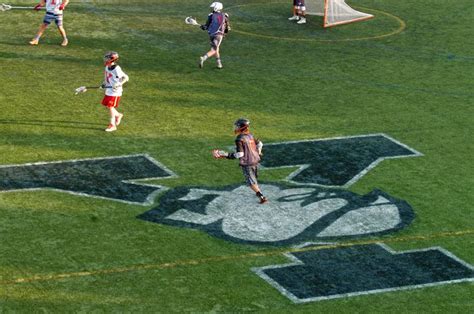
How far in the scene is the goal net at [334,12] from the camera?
37281 mm

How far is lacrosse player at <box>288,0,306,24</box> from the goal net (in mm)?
599

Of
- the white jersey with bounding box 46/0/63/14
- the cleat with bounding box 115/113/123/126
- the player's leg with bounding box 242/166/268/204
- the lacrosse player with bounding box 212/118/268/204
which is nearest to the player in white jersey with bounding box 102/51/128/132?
the cleat with bounding box 115/113/123/126

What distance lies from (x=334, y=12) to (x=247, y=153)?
17.5m

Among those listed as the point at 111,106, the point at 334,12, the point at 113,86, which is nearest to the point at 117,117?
the point at 111,106

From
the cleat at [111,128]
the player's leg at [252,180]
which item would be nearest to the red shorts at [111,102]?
the cleat at [111,128]

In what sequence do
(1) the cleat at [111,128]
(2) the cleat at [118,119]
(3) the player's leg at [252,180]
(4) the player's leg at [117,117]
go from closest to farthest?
1. (3) the player's leg at [252,180]
2. (1) the cleat at [111,128]
3. (4) the player's leg at [117,117]
4. (2) the cleat at [118,119]

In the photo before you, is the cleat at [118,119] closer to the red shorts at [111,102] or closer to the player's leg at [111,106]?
the player's leg at [111,106]

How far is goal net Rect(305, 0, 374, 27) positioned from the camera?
37281mm

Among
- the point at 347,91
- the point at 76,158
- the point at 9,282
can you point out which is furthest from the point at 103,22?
the point at 9,282

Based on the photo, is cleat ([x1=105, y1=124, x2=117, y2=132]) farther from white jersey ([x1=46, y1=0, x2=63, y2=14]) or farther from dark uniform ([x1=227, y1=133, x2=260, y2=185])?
white jersey ([x1=46, y1=0, x2=63, y2=14])

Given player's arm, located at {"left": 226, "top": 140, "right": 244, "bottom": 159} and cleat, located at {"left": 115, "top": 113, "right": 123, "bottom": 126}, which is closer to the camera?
player's arm, located at {"left": 226, "top": 140, "right": 244, "bottom": 159}

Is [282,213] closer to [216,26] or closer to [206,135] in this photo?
[206,135]

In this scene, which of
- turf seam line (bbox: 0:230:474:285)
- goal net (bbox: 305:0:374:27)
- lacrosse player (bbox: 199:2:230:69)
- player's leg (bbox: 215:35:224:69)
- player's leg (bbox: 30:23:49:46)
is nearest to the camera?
turf seam line (bbox: 0:230:474:285)

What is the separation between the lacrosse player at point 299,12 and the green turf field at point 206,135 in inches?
23.7
